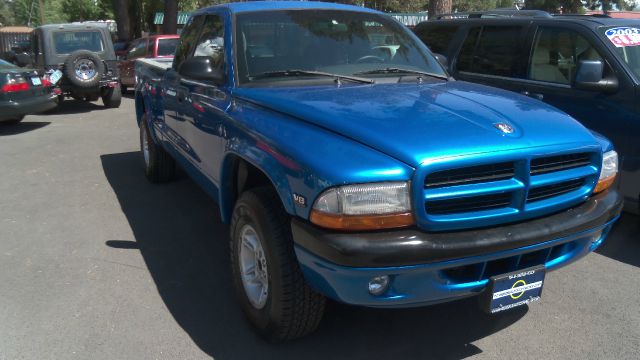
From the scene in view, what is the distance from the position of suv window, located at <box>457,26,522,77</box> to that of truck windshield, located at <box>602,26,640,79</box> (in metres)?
0.89

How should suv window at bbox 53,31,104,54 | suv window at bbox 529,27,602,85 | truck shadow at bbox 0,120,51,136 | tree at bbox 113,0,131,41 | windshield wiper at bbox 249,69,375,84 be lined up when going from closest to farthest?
windshield wiper at bbox 249,69,375,84, suv window at bbox 529,27,602,85, truck shadow at bbox 0,120,51,136, suv window at bbox 53,31,104,54, tree at bbox 113,0,131,41

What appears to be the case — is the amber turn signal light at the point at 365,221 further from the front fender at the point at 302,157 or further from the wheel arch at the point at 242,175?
the wheel arch at the point at 242,175

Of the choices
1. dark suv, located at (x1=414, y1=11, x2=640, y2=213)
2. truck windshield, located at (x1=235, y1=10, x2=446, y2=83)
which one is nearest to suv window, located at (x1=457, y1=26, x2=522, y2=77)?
dark suv, located at (x1=414, y1=11, x2=640, y2=213)

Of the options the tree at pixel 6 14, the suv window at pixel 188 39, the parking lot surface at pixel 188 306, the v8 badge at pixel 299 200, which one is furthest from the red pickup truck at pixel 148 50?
the tree at pixel 6 14

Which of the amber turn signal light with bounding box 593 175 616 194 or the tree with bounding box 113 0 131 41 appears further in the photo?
the tree with bounding box 113 0 131 41

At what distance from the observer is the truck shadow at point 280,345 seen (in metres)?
3.21

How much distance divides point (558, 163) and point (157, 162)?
470 cm

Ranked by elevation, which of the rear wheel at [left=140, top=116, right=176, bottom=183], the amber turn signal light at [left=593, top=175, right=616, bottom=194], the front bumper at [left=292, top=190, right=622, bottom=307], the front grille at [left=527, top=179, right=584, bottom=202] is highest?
the front grille at [left=527, top=179, right=584, bottom=202]

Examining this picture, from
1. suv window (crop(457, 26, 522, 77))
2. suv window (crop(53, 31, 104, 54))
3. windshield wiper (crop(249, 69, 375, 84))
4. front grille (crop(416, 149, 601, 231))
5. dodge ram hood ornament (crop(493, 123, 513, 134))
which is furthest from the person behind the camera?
suv window (crop(53, 31, 104, 54))

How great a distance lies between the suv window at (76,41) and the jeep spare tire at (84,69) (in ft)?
2.90

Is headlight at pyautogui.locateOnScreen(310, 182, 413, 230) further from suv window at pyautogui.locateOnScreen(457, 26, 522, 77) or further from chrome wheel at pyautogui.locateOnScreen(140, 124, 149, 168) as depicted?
chrome wheel at pyautogui.locateOnScreen(140, 124, 149, 168)

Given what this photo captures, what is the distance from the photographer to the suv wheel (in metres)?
13.3

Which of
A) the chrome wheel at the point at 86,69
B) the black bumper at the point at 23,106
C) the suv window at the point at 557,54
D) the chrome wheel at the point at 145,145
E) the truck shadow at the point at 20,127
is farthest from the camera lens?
the chrome wheel at the point at 86,69

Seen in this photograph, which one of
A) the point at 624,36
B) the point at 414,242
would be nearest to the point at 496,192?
the point at 414,242
